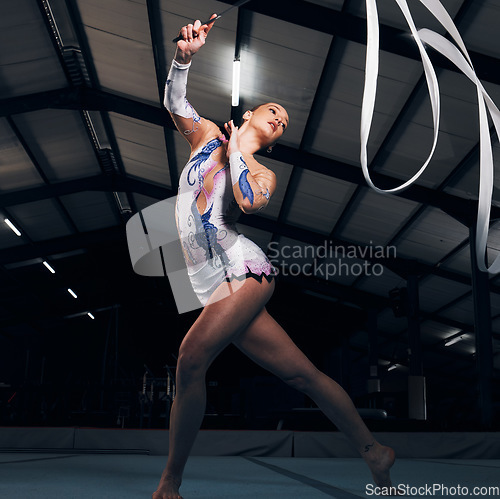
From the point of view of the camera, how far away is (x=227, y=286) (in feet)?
5.14

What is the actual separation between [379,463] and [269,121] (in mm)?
1161

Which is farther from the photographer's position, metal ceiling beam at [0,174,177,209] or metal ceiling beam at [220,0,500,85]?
metal ceiling beam at [0,174,177,209]

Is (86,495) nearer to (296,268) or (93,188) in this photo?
(93,188)

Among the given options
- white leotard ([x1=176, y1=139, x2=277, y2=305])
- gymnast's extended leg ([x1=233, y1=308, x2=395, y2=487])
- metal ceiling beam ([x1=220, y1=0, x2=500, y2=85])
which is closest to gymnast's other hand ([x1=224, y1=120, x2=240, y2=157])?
white leotard ([x1=176, y1=139, x2=277, y2=305])

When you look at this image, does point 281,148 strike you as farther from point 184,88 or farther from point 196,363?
point 196,363

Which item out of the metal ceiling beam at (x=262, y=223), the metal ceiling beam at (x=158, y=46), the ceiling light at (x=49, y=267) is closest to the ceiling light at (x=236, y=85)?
the metal ceiling beam at (x=158, y=46)

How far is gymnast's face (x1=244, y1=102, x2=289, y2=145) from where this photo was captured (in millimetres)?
1776

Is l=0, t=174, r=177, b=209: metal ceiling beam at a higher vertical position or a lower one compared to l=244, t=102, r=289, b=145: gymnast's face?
higher

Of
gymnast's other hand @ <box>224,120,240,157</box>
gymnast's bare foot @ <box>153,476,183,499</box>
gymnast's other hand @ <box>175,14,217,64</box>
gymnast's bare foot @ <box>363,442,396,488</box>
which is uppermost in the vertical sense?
gymnast's other hand @ <box>175,14,217,64</box>

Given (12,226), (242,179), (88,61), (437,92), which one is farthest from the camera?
(12,226)

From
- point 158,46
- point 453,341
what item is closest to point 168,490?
point 158,46

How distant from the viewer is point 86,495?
1396 mm

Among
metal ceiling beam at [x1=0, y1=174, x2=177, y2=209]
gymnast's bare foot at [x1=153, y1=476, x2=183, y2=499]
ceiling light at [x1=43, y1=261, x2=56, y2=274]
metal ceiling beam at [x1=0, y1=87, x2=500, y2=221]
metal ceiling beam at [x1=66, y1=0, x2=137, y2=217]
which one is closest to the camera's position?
gymnast's bare foot at [x1=153, y1=476, x2=183, y2=499]

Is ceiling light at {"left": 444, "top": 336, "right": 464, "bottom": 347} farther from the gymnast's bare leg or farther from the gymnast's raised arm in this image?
the gymnast's raised arm
